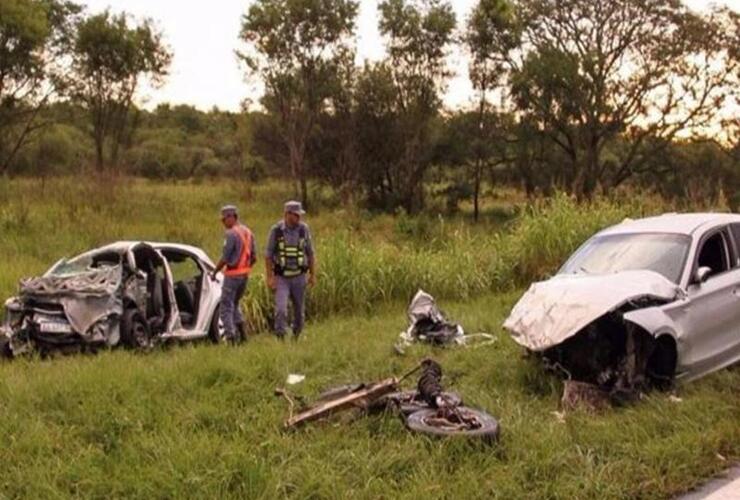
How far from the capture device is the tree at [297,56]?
28062 mm

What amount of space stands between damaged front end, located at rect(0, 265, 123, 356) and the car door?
21.7ft

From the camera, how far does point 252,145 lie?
114 feet

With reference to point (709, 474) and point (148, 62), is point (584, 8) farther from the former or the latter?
point (709, 474)

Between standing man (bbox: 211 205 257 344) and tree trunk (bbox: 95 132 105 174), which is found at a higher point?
tree trunk (bbox: 95 132 105 174)

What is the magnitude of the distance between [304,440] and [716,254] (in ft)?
17.3

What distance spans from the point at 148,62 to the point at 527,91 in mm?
15098

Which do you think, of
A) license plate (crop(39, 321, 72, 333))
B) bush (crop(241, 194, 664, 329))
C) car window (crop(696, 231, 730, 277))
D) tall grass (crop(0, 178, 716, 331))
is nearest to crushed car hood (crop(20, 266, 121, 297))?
license plate (crop(39, 321, 72, 333))

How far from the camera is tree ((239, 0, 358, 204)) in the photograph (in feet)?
92.1

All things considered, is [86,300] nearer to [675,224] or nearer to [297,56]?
[675,224]

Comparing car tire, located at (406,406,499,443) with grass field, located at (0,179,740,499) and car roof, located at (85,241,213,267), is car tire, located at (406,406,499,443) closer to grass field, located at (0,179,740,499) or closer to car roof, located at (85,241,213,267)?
grass field, located at (0,179,740,499)

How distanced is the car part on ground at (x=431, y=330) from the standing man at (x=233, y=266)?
2275 mm

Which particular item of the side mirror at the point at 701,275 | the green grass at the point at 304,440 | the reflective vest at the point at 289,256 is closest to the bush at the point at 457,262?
the reflective vest at the point at 289,256

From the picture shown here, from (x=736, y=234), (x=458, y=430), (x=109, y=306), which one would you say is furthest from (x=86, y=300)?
(x=736, y=234)

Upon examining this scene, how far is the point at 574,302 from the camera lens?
7.53 metres
